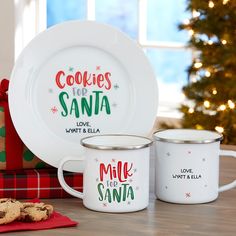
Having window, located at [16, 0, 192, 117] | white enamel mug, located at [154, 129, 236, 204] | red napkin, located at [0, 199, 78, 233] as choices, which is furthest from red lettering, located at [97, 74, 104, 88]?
window, located at [16, 0, 192, 117]

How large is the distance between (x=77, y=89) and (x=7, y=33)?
374cm

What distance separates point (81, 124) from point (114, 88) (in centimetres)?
9

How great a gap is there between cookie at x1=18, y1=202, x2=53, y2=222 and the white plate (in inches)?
7.2

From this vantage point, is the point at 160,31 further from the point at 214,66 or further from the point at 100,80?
the point at 100,80

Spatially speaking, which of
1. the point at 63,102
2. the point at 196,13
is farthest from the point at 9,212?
the point at 196,13

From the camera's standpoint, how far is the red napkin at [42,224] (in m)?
1.08

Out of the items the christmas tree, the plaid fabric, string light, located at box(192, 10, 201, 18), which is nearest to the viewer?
the plaid fabric

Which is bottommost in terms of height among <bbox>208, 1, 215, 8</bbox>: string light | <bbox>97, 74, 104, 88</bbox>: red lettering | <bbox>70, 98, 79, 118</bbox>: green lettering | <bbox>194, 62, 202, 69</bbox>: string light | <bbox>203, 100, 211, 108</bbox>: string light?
<bbox>203, 100, 211, 108</bbox>: string light

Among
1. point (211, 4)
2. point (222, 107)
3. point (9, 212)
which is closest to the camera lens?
point (9, 212)

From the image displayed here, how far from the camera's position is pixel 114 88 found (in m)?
1.34

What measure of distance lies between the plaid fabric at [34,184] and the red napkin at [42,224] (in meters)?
0.15

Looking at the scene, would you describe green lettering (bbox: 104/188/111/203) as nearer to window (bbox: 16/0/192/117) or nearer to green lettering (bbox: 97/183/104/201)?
green lettering (bbox: 97/183/104/201)

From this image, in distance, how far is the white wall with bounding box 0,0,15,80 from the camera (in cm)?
494

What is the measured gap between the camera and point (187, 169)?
1.24 meters
